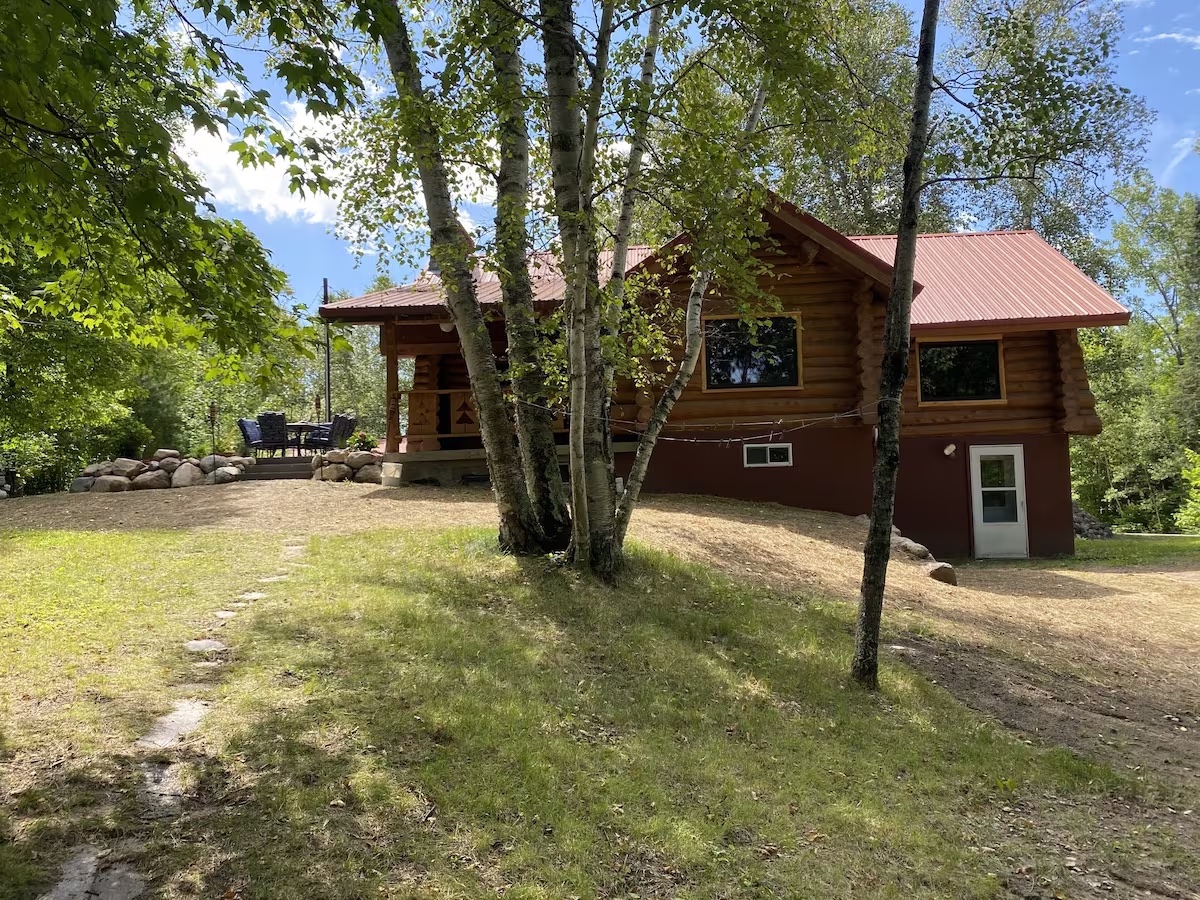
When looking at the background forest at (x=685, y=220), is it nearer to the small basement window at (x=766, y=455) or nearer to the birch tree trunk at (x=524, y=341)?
the birch tree trunk at (x=524, y=341)

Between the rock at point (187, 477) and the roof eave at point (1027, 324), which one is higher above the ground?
the roof eave at point (1027, 324)

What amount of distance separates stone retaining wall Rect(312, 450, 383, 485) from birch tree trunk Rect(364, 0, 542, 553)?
757 centimetres

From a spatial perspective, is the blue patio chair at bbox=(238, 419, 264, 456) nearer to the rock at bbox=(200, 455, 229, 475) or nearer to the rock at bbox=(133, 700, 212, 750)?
the rock at bbox=(200, 455, 229, 475)

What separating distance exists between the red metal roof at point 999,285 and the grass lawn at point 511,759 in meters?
9.84

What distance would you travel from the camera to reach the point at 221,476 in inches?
594

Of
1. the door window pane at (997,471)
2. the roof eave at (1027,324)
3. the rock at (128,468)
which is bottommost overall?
the door window pane at (997,471)

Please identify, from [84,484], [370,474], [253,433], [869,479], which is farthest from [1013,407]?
[84,484]

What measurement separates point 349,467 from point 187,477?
3.13m

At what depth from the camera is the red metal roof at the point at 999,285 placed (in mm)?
13836

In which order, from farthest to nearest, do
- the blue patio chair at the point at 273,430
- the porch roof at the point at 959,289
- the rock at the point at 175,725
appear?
the blue patio chair at the point at 273,430 < the porch roof at the point at 959,289 < the rock at the point at 175,725

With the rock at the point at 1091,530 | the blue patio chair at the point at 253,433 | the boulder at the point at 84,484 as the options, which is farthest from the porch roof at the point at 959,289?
the rock at the point at 1091,530

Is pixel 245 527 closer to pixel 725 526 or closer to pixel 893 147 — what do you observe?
pixel 725 526

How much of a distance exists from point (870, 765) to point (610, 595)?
3.01 meters

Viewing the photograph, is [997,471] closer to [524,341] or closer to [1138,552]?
[1138,552]
